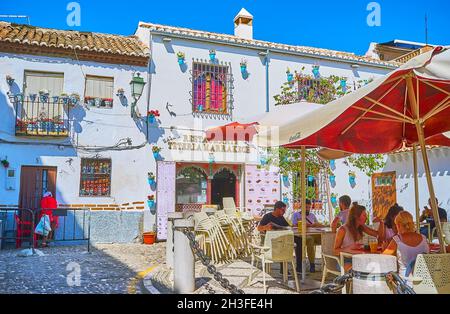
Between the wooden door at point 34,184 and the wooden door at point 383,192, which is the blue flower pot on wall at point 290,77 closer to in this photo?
the wooden door at point 383,192

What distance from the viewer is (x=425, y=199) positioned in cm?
1369

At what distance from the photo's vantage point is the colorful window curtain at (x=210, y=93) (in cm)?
1412

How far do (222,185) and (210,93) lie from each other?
3.29 metres

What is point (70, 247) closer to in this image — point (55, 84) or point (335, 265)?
point (55, 84)

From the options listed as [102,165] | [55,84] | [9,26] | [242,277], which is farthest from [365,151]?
[9,26]

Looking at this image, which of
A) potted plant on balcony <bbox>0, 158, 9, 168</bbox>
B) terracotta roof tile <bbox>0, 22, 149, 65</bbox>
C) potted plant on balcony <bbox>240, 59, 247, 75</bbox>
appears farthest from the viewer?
potted plant on balcony <bbox>240, 59, 247, 75</bbox>

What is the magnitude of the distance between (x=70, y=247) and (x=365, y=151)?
8.55 meters

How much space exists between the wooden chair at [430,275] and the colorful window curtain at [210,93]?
1105cm

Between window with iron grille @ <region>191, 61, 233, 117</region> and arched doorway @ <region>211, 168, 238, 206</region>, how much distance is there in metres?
2.10

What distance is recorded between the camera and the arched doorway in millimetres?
14250

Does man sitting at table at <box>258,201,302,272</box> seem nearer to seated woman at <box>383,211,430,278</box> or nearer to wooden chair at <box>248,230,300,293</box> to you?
wooden chair at <box>248,230,300,293</box>

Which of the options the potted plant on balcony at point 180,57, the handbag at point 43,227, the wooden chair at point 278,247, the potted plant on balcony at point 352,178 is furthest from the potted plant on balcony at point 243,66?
the wooden chair at point 278,247

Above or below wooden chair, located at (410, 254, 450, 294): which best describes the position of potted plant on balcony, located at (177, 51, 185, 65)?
above

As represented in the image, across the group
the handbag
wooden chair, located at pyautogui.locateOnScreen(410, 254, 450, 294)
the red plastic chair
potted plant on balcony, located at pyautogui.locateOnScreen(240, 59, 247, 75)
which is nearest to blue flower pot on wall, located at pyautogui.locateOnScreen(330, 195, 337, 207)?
potted plant on balcony, located at pyautogui.locateOnScreen(240, 59, 247, 75)
